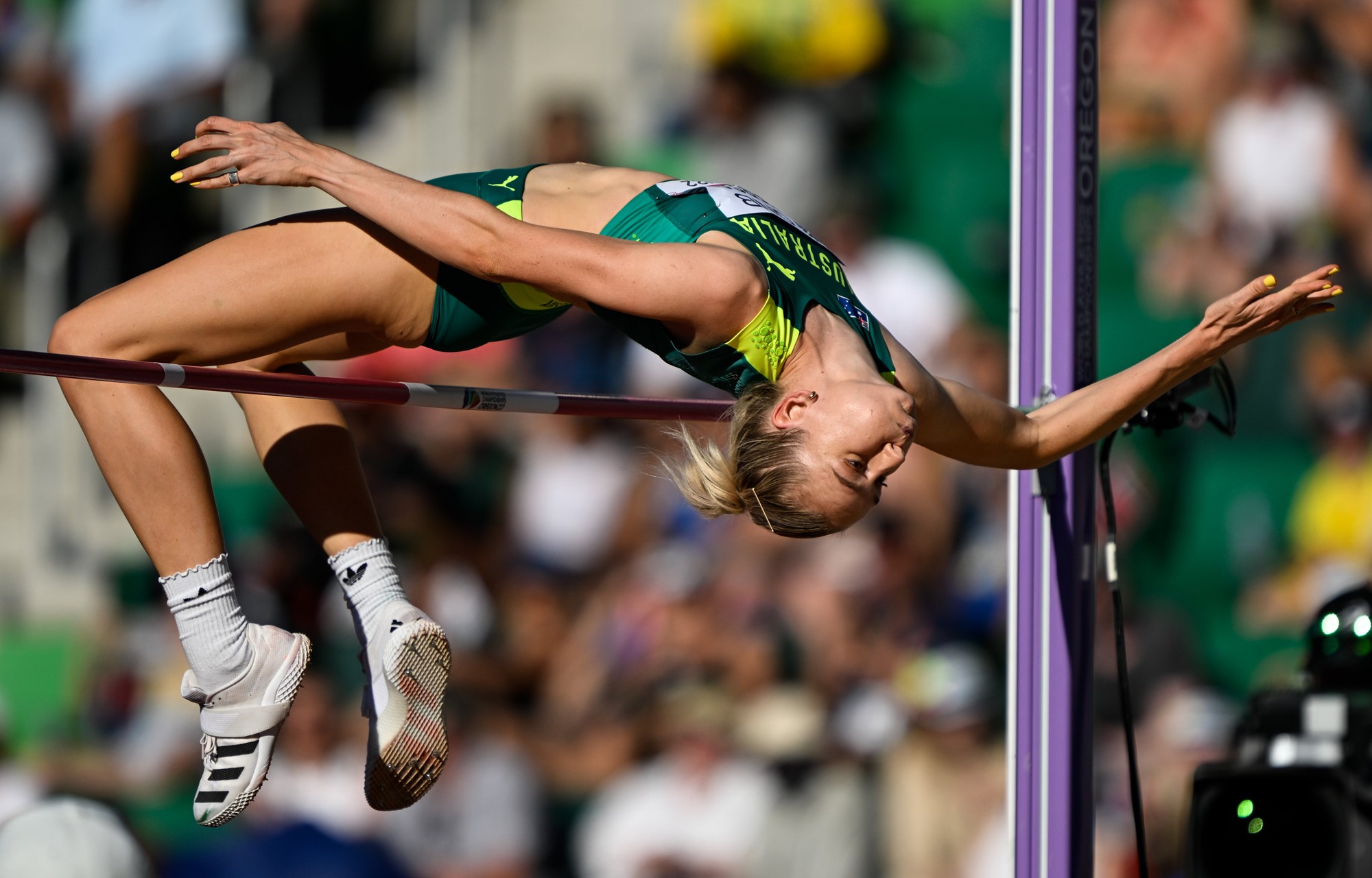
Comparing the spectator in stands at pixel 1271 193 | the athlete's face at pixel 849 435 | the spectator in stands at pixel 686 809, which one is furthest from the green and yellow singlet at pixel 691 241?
the spectator in stands at pixel 1271 193

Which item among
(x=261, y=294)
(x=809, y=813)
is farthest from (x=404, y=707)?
(x=809, y=813)

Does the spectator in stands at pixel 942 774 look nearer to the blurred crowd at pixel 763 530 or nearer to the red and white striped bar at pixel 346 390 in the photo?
the blurred crowd at pixel 763 530

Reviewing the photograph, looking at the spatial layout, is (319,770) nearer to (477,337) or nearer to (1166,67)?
(477,337)

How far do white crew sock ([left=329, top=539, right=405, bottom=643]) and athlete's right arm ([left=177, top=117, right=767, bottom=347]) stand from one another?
791 mm

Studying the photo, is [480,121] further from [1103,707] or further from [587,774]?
[1103,707]

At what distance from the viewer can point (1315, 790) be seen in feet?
11.1

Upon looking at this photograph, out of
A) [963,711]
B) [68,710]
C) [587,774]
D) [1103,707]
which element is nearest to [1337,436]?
[1103,707]

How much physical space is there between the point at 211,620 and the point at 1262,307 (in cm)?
197

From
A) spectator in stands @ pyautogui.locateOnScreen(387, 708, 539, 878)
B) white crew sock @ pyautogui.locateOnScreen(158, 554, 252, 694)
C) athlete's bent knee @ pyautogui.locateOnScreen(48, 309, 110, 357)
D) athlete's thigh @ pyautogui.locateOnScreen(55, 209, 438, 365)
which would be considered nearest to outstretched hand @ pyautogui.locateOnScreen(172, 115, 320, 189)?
athlete's thigh @ pyautogui.locateOnScreen(55, 209, 438, 365)

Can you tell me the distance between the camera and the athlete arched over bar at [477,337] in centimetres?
280

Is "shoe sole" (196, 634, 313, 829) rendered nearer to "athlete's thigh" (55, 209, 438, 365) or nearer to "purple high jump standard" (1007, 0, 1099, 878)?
"athlete's thigh" (55, 209, 438, 365)

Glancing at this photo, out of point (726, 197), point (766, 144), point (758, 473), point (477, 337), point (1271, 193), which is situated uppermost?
point (766, 144)

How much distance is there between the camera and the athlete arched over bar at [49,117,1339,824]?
2799mm

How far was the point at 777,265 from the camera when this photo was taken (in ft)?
9.79
